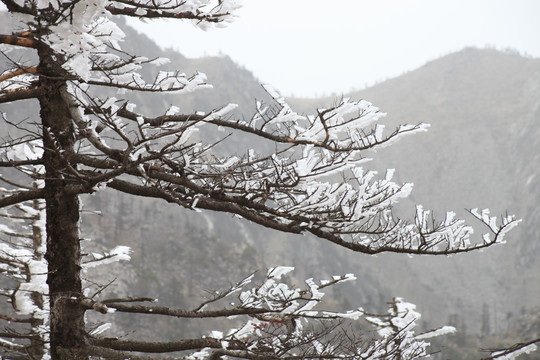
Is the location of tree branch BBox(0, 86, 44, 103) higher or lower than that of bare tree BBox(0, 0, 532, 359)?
higher

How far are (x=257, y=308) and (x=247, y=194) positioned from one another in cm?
105

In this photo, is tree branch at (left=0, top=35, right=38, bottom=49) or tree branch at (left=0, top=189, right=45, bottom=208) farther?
tree branch at (left=0, top=189, right=45, bottom=208)

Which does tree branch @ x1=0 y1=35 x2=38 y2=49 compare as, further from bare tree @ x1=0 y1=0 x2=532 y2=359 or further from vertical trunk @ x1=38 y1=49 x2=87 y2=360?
vertical trunk @ x1=38 y1=49 x2=87 y2=360

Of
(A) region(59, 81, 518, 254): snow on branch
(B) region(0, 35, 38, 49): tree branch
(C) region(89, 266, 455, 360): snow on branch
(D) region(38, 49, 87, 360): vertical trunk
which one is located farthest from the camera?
(C) region(89, 266, 455, 360): snow on branch

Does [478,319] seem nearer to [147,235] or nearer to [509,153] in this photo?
[509,153]

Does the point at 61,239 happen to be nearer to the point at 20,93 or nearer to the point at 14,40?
the point at 20,93

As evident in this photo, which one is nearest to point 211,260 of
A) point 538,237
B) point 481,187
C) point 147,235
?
point 147,235

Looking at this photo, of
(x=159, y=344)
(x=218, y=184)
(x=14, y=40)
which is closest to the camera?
(x=14, y=40)

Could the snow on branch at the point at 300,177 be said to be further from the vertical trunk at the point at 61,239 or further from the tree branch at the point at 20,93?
the tree branch at the point at 20,93

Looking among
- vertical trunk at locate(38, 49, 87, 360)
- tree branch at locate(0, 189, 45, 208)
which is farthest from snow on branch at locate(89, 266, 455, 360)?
tree branch at locate(0, 189, 45, 208)

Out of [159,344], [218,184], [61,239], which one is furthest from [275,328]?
[61,239]

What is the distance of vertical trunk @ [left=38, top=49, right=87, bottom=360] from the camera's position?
3.82m

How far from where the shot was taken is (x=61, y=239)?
392 centimetres

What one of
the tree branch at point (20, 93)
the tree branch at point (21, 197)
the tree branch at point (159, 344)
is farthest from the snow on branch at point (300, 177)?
the tree branch at point (159, 344)
